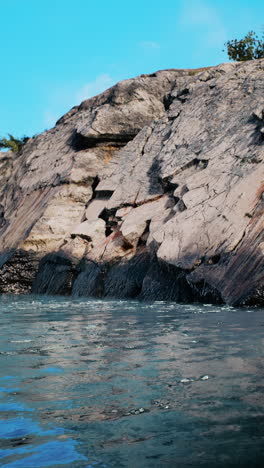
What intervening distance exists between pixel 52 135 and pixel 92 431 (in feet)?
105

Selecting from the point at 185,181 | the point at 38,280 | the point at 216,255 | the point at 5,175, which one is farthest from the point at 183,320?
the point at 5,175

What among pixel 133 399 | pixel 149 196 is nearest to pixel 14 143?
pixel 149 196

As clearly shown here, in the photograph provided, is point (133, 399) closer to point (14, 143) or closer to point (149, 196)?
point (149, 196)

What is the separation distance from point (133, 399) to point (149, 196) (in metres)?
17.8

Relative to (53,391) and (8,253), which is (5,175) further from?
(53,391)

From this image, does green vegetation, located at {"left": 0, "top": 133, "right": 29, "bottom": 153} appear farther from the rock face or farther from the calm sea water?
the calm sea water

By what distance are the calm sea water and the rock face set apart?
6.16 m

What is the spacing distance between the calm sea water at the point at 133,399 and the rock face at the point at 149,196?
6155 millimetres

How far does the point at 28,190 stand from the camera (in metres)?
31.2

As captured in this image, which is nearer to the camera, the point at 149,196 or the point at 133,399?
the point at 133,399

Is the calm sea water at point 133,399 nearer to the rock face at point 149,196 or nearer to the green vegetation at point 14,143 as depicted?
the rock face at point 149,196

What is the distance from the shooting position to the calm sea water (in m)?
3.46

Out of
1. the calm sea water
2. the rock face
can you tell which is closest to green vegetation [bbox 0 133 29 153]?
the rock face

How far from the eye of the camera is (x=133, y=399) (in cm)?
469
